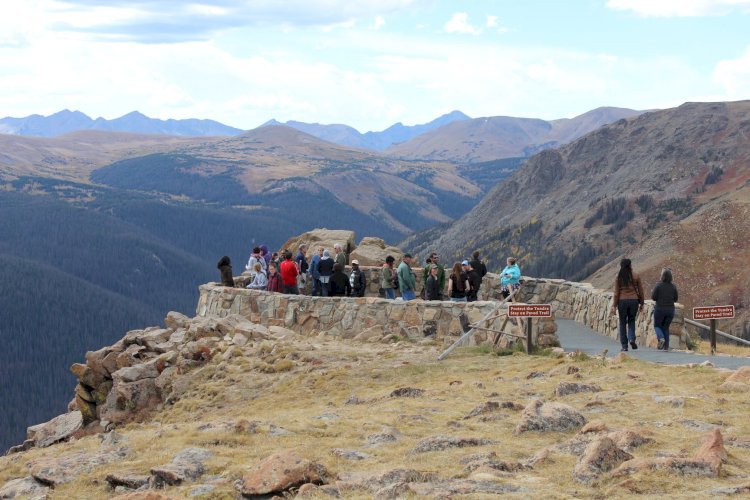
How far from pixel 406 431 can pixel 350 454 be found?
1.19m

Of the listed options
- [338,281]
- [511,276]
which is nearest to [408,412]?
[511,276]

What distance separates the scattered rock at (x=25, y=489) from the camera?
968 cm

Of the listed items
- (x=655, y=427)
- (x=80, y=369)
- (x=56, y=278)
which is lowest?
(x=56, y=278)

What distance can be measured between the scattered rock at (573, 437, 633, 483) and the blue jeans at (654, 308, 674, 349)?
941 cm

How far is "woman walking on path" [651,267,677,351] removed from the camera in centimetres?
1727

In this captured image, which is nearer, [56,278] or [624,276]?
[624,276]

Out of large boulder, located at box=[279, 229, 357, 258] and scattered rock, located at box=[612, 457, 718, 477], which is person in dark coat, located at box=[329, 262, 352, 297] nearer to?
large boulder, located at box=[279, 229, 357, 258]

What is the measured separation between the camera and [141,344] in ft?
66.1

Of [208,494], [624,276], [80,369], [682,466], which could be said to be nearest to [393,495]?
[208,494]

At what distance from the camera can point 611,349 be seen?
17938mm

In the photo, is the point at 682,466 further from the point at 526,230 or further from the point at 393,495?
the point at 526,230

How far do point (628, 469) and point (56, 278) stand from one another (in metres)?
174

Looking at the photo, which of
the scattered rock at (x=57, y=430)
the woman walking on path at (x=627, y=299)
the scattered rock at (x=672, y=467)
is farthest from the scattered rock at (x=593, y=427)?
the scattered rock at (x=57, y=430)

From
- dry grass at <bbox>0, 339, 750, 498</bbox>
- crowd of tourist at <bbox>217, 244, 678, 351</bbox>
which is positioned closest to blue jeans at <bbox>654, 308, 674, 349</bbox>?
crowd of tourist at <bbox>217, 244, 678, 351</bbox>
